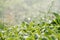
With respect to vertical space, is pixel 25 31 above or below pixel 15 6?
above

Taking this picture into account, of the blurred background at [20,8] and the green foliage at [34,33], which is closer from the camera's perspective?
the green foliage at [34,33]

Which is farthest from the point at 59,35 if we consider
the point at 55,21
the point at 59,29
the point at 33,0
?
the point at 33,0

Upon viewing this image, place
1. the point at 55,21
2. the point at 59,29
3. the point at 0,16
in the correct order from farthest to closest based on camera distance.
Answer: the point at 0,16
the point at 55,21
the point at 59,29

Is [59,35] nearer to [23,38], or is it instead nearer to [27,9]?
[23,38]

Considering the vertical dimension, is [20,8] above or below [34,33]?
below

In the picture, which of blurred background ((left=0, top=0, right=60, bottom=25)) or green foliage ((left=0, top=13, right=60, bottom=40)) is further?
blurred background ((left=0, top=0, right=60, bottom=25))

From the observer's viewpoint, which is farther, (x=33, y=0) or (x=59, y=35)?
A: (x=33, y=0)

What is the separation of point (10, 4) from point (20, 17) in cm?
64

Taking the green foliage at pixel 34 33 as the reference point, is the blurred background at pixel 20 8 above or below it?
below

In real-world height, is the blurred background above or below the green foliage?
below

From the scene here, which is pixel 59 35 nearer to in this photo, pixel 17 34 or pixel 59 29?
pixel 59 29

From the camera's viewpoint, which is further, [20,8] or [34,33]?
[20,8]

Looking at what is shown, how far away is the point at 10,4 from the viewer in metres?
5.96

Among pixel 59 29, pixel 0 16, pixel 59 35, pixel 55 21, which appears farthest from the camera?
pixel 0 16
